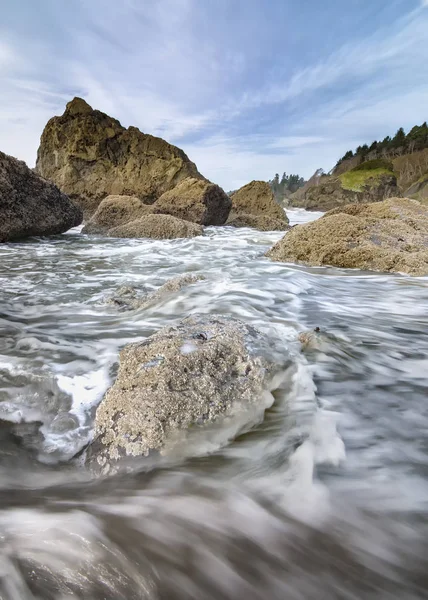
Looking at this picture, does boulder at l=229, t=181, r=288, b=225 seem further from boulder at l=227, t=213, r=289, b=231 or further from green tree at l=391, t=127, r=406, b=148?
green tree at l=391, t=127, r=406, b=148

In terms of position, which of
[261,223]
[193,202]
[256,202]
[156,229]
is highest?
[256,202]

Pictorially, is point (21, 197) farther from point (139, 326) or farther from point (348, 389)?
point (348, 389)

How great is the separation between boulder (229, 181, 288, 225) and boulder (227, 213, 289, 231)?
4.99 ft

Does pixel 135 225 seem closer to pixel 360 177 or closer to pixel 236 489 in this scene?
pixel 236 489

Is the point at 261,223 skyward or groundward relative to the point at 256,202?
groundward

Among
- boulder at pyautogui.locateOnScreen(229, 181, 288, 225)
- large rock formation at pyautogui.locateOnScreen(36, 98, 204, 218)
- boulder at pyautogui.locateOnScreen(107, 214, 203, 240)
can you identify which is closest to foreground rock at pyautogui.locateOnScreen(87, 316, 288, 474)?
boulder at pyautogui.locateOnScreen(107, 214, 203, 240)

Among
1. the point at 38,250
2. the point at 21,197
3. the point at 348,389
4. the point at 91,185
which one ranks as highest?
the point at 91,185

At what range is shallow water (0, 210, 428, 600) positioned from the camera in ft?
2.96

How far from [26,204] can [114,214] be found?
3.39m

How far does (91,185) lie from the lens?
20594 mm

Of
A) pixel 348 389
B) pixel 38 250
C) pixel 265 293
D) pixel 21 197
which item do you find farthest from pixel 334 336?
pixel 21 197

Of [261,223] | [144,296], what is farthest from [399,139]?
[144,296]

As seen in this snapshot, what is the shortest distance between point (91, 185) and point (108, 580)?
73.2ft

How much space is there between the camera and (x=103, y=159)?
21016 mm
